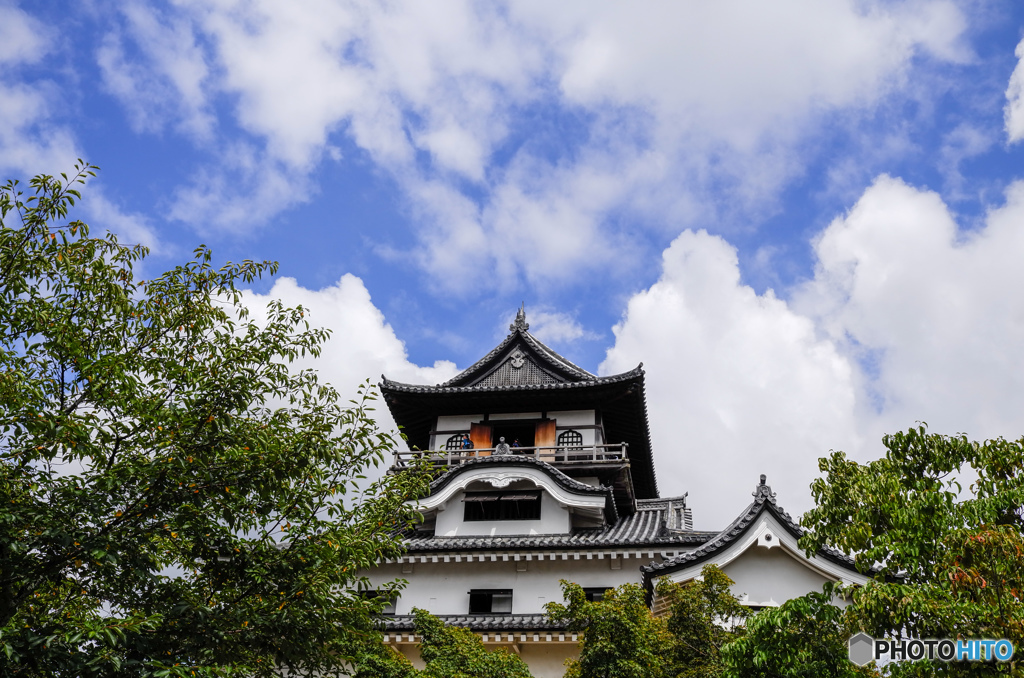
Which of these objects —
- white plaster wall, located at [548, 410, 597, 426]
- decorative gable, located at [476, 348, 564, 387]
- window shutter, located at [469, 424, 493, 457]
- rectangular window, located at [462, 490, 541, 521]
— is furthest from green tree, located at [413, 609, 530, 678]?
decorative gable, located at [476, 348, 564, 387]

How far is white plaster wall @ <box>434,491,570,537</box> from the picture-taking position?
76.3ft

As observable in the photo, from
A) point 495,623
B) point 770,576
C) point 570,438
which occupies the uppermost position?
point 570,438

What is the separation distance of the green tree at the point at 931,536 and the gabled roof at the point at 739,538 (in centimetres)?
500

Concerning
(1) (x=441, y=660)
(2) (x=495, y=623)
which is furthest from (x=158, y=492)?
(2) (x=495, y=623)

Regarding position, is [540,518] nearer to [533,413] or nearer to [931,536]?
[533,413]

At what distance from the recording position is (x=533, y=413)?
28.9 m

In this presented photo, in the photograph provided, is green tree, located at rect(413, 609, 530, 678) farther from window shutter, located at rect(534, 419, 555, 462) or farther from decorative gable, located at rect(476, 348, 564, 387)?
decorative gable, located at rect(476, 348, 564, 387)

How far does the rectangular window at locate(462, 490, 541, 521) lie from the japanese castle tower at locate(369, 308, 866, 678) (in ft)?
0.12

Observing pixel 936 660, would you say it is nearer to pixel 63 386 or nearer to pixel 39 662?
pixel 39 662

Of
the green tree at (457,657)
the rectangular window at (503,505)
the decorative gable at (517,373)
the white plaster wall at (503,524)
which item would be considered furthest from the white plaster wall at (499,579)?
the decorative gable at (517,373)

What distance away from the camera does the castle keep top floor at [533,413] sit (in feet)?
88.6

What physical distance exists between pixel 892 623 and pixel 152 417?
9.83 m

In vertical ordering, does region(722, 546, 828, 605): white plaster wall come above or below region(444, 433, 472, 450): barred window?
below

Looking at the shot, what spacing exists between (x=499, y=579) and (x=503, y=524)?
85.7 inches
